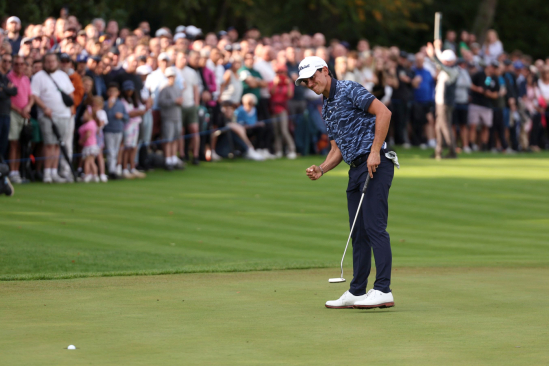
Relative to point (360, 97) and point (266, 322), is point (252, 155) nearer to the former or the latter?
point (360, 97)

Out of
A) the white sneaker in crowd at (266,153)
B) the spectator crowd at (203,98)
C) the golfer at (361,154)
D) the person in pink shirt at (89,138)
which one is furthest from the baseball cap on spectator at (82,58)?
the golfer at (361,154)

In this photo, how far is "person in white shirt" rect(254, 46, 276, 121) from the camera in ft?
76.4

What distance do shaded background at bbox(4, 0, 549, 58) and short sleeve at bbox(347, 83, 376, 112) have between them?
23.4 metres

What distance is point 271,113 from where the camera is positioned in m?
23.6

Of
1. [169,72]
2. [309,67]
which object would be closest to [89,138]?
[169,72]

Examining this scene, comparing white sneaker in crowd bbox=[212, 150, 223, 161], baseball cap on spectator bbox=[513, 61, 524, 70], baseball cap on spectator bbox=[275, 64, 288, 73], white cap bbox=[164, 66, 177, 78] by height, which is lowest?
white sneaker in crowd bbox=[212, 150, 223, 161]

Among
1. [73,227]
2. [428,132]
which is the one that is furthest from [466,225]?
[428,132]

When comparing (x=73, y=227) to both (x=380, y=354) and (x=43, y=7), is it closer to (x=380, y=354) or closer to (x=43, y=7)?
(x=380, y=354)

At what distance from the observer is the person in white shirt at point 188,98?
20469mm

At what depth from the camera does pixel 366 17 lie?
41.1 metres

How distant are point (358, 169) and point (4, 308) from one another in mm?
3006

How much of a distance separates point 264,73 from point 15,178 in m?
7.77

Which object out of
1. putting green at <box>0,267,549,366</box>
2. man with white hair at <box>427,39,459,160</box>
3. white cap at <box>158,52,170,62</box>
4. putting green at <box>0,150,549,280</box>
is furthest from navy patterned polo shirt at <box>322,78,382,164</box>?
man with white hair at <box>427,39,459,160</box>

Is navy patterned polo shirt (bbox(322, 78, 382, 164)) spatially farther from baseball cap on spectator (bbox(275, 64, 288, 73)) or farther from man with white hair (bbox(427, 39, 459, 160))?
baseball cap on spectator (bbox(275, 64, 288, 73))
